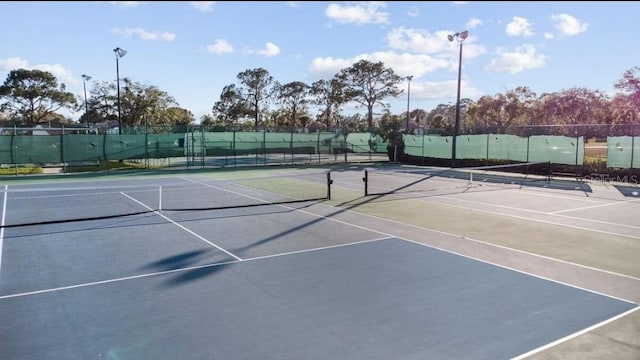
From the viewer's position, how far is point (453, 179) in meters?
24.3

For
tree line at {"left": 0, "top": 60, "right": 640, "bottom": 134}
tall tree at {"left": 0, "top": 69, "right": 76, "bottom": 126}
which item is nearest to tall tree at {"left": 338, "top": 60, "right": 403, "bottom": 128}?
tree line at {"left": 0, "top": 60, "right": 640, "bottom": 134}

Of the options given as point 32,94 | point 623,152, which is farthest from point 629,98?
point 32,94

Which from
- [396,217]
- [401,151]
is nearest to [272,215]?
[396,217]

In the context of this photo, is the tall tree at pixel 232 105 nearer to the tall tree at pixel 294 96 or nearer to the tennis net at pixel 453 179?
the tall tree at pixel 294 96

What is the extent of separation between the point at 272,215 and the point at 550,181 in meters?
16.0

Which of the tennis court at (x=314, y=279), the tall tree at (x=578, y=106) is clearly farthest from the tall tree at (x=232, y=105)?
the tennis court at (x=314, y=279)

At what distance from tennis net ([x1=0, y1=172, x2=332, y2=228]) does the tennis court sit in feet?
0.59

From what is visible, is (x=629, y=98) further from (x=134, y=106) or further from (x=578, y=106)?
(x=134, y=106)

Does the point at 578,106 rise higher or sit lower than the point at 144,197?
higher

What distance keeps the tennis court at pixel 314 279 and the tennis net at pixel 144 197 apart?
7.1 inches

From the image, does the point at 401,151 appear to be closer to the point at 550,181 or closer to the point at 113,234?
the point at 550,181

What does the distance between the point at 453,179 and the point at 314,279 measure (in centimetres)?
1831

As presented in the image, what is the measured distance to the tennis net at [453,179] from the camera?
65.1ft

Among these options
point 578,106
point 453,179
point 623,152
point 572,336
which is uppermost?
point 578,106
